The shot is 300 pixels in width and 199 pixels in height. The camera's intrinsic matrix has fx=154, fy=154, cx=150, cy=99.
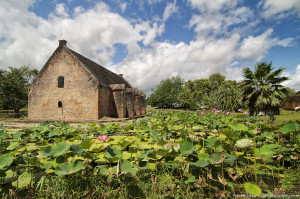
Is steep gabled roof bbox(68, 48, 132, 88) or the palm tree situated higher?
steep gabled roof bbox(68, 48, 132, 88)

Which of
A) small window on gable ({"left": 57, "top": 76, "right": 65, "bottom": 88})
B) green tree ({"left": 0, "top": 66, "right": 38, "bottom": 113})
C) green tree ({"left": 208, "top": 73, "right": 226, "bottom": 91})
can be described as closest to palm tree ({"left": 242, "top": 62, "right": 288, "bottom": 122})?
small window on gable ({"left": 57, "top": 76, "right": 65, "bottom": 88})

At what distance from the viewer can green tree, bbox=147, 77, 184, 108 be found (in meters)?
46.2

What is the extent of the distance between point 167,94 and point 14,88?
3480cm

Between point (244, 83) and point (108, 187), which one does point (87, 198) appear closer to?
point (108, 187)

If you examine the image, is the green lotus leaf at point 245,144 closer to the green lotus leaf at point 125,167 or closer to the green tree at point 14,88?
the green lotus leaf at point 125,167

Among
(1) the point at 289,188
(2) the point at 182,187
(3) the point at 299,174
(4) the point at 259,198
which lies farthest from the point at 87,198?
(3) the point at 299,174

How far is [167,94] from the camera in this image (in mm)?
46562

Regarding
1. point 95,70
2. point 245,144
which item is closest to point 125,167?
point 245,144

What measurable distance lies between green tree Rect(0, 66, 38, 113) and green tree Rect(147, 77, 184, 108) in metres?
31.3

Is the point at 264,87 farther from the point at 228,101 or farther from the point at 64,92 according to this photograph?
the point at 64,92

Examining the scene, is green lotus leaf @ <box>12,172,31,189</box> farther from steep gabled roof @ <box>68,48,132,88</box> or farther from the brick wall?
steep gabled roof @ <box>68,48,132,88</box>

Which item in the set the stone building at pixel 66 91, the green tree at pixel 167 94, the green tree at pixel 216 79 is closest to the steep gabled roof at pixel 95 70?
the stone building at pixel 66 91

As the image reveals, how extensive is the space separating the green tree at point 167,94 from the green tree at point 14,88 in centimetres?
3131

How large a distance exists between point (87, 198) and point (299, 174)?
2.69 meters
